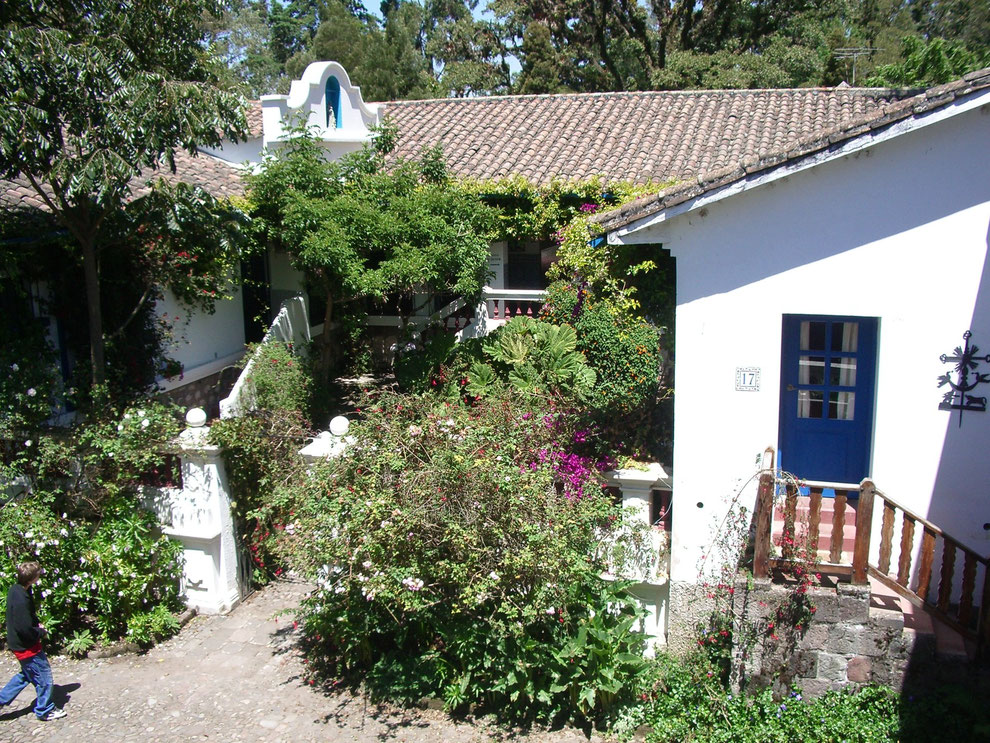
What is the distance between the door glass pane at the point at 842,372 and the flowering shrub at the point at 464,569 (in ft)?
9.42

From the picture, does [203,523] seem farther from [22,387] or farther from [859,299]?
[859,299]

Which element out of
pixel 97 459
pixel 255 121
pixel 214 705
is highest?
pixel 255 121

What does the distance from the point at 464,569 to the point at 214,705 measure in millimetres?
2891

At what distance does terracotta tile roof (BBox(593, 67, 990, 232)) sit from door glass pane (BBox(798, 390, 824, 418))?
2710 millimetres

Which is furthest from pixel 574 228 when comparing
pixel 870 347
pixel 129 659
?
pixel 129 659

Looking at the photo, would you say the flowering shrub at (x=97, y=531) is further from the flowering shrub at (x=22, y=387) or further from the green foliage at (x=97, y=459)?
the flowering shrub at (x=22, y=387)

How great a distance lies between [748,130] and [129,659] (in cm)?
1319

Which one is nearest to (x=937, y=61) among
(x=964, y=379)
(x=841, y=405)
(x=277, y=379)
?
(x=841, y=405)

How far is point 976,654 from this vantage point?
705 cm

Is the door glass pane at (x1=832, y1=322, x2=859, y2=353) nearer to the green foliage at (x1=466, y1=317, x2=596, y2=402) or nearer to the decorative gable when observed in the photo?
the green foliage at (x1=466, y1=317, x2=596, y2=402)

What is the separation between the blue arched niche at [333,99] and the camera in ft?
50.3

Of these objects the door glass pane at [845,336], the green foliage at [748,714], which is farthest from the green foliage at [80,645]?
the door glass pane at [845,336]

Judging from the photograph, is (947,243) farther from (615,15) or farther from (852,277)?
(615,15)

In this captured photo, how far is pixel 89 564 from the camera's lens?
8422 mm
